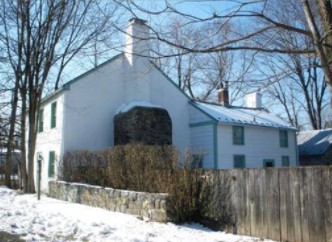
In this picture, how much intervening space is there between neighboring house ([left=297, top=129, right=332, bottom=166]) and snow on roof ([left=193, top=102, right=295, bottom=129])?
528cm

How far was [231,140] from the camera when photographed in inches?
1011

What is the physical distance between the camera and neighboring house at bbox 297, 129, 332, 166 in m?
33.7

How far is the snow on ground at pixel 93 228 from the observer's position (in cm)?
945

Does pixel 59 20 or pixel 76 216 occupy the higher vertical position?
pixel 59 20

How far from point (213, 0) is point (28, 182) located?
17513 millimetres

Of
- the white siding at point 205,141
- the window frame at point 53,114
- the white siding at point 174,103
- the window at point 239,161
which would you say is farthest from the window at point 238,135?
the window frame at point 53,114

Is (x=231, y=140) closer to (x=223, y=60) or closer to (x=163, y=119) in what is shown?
(x=163, y=119)

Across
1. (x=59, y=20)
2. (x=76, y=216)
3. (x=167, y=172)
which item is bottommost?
(x=76, y=216)

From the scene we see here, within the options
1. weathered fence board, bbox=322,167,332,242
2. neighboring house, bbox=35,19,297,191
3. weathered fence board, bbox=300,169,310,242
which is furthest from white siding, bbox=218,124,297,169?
weathered fence board, bbox=322,167,332,242

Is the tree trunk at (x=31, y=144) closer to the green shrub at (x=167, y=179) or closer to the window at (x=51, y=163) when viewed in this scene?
the window at (x=51, y=163)

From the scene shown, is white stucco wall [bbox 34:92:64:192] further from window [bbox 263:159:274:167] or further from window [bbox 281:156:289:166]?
window [bbox 281:156:289:166]

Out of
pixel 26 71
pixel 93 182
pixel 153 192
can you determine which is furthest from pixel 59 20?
pixel 153 192

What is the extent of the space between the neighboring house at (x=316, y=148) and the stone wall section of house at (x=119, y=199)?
21702 mm

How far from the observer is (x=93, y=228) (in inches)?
408
